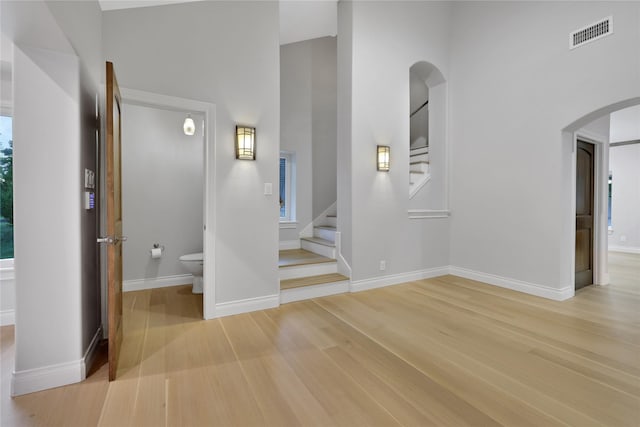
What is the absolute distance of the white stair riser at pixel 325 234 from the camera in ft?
14.6

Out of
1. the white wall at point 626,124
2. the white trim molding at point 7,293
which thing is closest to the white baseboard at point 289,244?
the white trim molding at point 7,293

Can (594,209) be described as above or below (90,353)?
above

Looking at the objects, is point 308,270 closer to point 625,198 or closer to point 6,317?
point 6,317

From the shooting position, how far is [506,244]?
3934 millimetres

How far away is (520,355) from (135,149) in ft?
14.4

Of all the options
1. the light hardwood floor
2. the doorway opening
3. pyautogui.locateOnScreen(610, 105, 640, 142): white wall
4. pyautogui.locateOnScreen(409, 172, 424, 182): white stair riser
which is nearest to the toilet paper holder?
the light hardwood floor

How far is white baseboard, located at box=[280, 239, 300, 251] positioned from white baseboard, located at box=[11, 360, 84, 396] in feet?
A: 10.5

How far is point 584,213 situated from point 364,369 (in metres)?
3.96

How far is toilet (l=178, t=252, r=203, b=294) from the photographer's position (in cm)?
353

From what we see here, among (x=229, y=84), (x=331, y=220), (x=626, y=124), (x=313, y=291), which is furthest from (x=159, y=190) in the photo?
(x=626, y=124)

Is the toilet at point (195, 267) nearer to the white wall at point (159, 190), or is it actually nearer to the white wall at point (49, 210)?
the white wall at point (159, 190)

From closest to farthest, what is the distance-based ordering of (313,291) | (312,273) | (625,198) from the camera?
(313,291) < (312,273) < (625,198)

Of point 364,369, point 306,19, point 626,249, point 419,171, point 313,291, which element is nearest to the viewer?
point 364,369

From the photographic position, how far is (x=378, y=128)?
395cm
